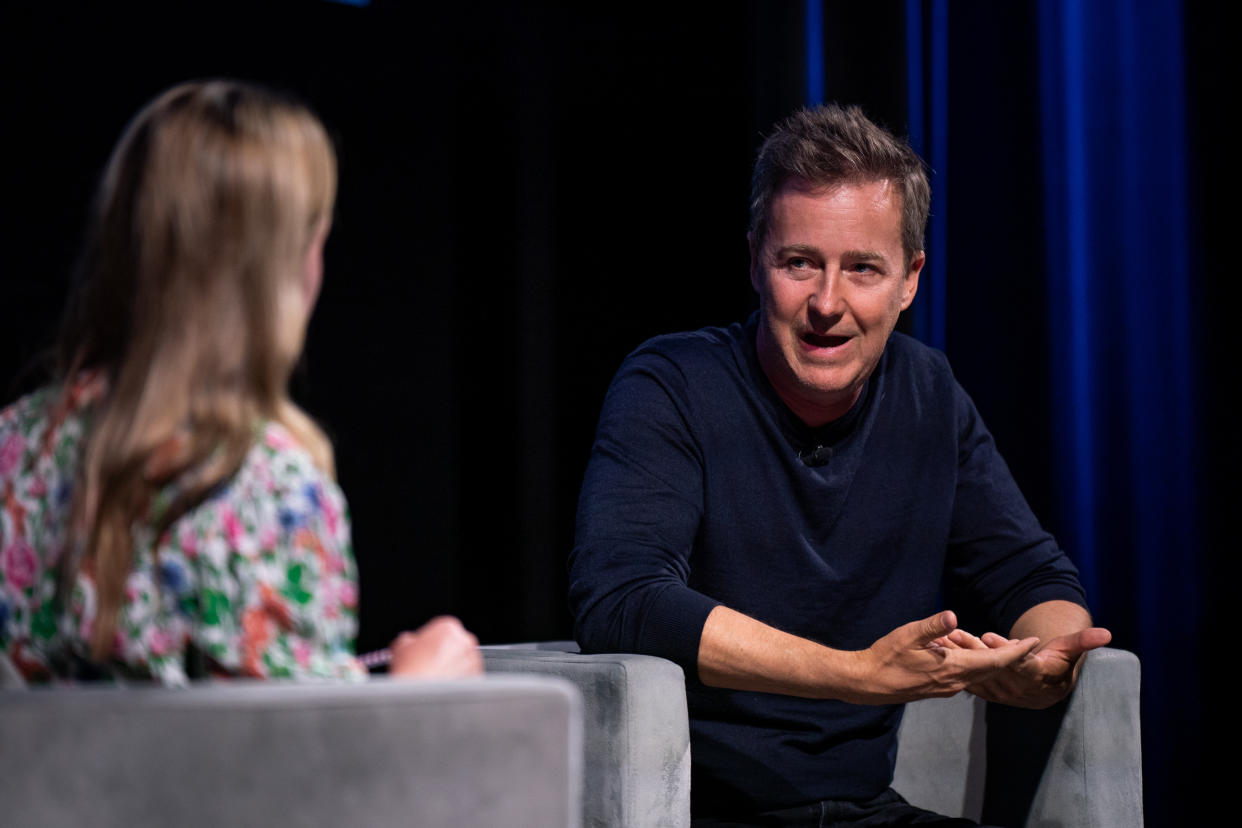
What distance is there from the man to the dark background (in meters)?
0.99

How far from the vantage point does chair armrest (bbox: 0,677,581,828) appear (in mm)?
825

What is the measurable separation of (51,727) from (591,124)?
9.92ft

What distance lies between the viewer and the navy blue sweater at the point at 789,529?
1.67 metres

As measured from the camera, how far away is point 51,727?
825 millimetres

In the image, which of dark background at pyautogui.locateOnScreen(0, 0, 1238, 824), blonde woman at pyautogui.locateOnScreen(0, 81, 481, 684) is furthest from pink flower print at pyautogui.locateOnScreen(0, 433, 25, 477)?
dark background at pyautogui.locateOnScreen(0, 0, 1238, 824)

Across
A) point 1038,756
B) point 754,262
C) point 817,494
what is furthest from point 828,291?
point 1038,756

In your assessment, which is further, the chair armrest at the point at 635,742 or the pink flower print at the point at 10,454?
the chair armrest at the point at 635,742

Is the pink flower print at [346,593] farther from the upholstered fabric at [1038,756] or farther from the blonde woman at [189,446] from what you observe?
the upholstered fabric at [1038,756]

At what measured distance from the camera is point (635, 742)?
1383 mm

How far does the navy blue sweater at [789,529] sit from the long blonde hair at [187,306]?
2.22ft

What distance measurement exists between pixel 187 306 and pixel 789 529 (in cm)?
100

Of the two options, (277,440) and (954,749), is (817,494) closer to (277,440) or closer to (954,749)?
(954,749)

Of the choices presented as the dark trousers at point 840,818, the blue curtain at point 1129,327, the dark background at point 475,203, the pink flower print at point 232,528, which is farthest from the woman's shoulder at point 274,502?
the dark background at point 475,203

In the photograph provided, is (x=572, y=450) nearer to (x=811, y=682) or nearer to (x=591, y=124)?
(x=591, y=124)
